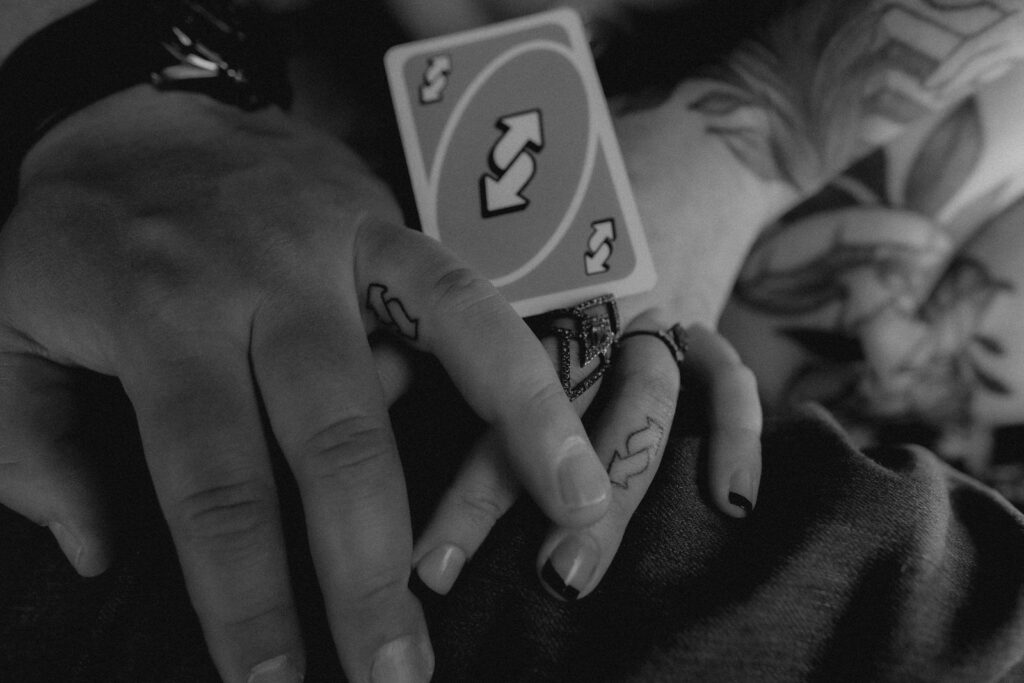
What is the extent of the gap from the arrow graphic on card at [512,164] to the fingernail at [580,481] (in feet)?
1.38

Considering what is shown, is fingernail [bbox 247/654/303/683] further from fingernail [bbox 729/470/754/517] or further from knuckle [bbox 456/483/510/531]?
fingernail [bbox 729/470/754/517]

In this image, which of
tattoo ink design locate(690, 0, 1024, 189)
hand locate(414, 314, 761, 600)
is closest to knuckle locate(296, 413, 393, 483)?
hand locate(414, 314, 761, 600)

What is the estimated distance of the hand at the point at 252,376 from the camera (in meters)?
0.53

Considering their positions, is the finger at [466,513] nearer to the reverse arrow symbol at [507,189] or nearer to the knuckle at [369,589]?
the knuckle at [369,589]

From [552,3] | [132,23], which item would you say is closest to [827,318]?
[552,3]

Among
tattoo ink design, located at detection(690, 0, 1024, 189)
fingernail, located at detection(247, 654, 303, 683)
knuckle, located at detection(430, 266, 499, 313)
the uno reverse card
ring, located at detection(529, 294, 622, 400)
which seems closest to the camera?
fingernail, located at detection(247, 654, 303, 683)

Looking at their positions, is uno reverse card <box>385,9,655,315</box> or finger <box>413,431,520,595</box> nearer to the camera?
finger <box>413,431,520,595</box>

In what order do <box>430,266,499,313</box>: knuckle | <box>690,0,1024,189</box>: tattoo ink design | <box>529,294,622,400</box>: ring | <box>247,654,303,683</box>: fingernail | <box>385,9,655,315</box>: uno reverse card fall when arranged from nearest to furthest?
<box>247,654,303,683</box>: fingernail → <box>430,266,499,313</box>: knuckle → <box>529,294,622,400</box>: ring → <box>385,9,655,315</box>: uno reverse card → <box>690,0,1024,189</box>: tattoo ink design

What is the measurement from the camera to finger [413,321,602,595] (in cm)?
59

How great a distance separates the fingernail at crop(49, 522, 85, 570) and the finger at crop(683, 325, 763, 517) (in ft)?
2.10

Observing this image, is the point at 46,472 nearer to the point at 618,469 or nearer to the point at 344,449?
the point at 344,449

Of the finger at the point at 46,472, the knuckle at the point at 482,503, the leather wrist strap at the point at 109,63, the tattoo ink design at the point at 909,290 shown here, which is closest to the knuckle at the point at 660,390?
the knuckle at the point at 482,503

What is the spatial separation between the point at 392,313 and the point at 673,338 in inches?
14.8

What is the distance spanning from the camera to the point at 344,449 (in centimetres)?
56
